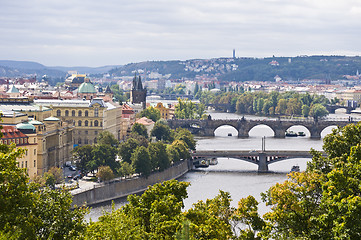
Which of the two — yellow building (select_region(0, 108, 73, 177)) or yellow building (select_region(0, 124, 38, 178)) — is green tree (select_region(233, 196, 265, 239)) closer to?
yellow building (select_region(0, 124, 38, 178))

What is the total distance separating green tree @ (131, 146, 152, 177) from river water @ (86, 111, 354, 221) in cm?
310

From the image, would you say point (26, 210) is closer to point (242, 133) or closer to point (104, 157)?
point (104, 157)

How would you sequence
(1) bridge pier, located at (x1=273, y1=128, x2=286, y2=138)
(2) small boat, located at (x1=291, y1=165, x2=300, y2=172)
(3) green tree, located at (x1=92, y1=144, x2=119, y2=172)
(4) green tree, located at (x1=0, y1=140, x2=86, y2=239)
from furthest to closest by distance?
(1) bridge pier, located at (x1=273, y1=128, x2=286, y2=138), (2) small boat, located at (x1=291, y1=165, x2=300, y2=172), (3) green tree, located at (x1=92, y1=144, x2=119, y2=172), (4) green tree, located at (x1=0, y1=140, x2=86, y2=239)

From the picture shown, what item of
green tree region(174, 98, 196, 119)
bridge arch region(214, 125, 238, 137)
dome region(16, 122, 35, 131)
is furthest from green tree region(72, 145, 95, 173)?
green tree region(174, 98, 196, 119)

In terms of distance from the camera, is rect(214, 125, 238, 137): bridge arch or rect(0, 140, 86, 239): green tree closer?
rect(0, 140, 86, 239): green tree

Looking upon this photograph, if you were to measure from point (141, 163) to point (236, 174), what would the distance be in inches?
384

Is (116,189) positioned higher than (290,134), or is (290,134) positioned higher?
(116,189)

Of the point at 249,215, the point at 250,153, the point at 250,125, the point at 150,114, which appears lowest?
the point at 250,125

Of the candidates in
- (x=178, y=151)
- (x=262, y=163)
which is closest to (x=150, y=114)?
(x=178, y=151)

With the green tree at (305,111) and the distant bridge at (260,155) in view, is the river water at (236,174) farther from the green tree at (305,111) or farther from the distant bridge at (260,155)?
the green tree at (305,111)

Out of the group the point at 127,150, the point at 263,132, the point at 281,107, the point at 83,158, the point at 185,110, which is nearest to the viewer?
the point at 83,158

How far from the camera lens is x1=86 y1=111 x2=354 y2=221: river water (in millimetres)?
47281

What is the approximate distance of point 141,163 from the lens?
52375 mm

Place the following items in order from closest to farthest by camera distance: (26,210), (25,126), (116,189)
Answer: (26,210) < (25,126) < (116,189)
